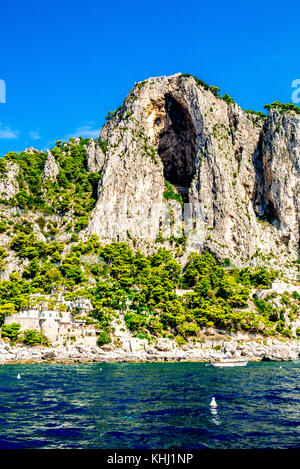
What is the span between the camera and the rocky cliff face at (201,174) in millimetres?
97625

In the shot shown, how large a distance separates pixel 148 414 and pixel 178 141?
106m

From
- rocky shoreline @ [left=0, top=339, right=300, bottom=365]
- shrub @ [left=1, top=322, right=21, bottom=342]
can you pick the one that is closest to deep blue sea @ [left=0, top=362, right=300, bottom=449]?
rocky shoreline @ [left=0, top=339, right=300, bottom=365]

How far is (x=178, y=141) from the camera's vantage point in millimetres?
115688

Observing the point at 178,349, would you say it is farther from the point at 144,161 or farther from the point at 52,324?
the point at 144,161

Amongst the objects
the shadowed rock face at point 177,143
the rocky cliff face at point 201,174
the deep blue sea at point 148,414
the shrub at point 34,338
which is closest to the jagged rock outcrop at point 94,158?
the rocky cliff face at point 201,174

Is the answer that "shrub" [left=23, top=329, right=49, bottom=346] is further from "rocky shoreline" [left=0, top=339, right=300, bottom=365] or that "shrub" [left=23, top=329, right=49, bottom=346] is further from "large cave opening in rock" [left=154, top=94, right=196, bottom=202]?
"large cave opening in rock" [left=154, top=94, right=196, bottom=202]

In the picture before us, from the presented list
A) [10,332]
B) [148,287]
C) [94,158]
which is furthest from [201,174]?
[10,332]

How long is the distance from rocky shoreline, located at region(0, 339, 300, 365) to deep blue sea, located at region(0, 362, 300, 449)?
20.0 m

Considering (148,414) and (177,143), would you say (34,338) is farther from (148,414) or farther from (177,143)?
(177,143)

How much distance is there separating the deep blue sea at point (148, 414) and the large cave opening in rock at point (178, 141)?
86.6m

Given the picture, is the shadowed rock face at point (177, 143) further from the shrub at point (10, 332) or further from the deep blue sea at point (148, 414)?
the deep blue sea at point (148, 414)

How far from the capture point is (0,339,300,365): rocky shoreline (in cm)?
4803

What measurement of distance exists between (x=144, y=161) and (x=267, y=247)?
139 feet
